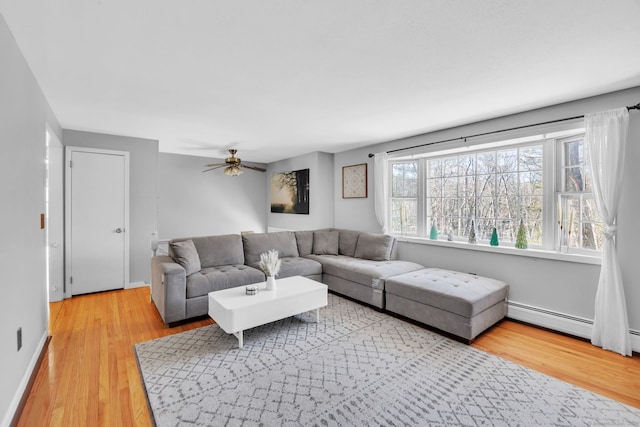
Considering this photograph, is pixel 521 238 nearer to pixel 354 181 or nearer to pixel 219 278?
pixel 354 181

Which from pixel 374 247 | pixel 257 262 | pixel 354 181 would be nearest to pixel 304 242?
pixel 257 262

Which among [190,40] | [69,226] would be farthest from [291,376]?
[69,226]

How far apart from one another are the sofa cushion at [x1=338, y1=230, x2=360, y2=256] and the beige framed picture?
0.70m

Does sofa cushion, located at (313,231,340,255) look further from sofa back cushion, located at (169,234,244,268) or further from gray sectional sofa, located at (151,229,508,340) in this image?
sofa back cushion, located at (169,234,244,268)

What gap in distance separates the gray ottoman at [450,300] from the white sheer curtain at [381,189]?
1.38 m

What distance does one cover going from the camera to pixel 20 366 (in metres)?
1.96

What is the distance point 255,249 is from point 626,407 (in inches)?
156

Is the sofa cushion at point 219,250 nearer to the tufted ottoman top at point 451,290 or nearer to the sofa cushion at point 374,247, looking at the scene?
the sofa cushion at point 374,247

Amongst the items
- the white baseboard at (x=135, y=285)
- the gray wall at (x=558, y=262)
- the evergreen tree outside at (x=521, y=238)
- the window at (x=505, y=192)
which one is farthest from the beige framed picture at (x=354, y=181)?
the white baseboard at (x=135, y=285)

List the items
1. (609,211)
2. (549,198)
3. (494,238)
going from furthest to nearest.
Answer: (494,238) < (549,198) < (609,211)

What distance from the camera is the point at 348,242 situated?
16.4 feet

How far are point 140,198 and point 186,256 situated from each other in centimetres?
180

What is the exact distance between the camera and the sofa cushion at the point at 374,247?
14.5ft

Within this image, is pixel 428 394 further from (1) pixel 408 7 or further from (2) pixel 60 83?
(2) pixel 60 83
